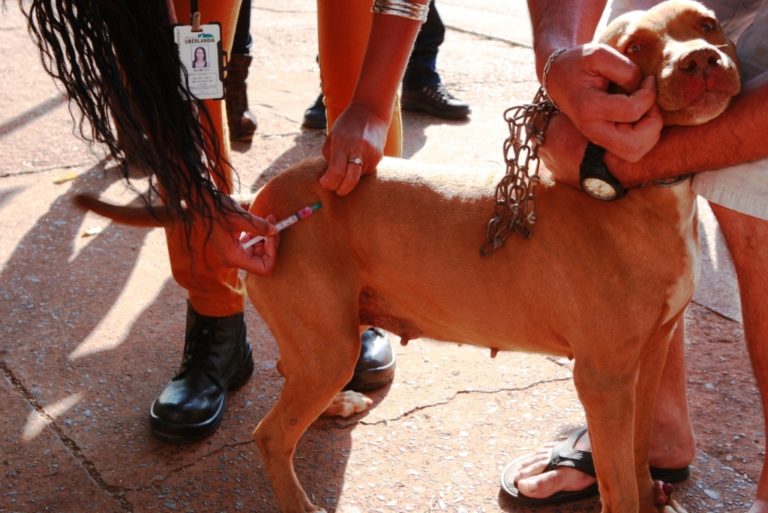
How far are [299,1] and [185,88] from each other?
6684 mm

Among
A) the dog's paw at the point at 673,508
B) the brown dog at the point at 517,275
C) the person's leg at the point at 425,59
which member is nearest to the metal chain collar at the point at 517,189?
the brown dog at the point at 517,275

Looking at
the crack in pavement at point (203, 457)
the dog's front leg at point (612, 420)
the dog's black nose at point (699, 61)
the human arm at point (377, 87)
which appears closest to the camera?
the dog's black nose at point (699, 61)

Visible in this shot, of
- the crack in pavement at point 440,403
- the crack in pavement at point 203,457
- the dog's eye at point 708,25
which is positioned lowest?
the crack in pavement at point 440,403

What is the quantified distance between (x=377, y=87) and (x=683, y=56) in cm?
90

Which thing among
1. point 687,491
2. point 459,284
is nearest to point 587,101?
point 459,284

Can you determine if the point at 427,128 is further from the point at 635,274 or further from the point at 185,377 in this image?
the point at 635,274

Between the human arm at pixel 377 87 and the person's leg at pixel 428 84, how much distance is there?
10.8 feet

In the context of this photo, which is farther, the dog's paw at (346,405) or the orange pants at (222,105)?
the dog's paw at (346,405)

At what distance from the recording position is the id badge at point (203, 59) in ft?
8.53

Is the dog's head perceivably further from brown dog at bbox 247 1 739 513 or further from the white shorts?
the white shorts

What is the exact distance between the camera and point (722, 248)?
446 cm

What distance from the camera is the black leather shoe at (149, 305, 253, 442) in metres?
3.07

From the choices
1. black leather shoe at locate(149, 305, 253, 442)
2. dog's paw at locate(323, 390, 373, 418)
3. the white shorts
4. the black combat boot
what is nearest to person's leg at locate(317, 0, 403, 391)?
dog's paw at locate(323, 390, 373, 418)

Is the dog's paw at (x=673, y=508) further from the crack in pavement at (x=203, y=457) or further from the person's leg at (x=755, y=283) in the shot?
the crack in pavement at (x=203, y=457)
